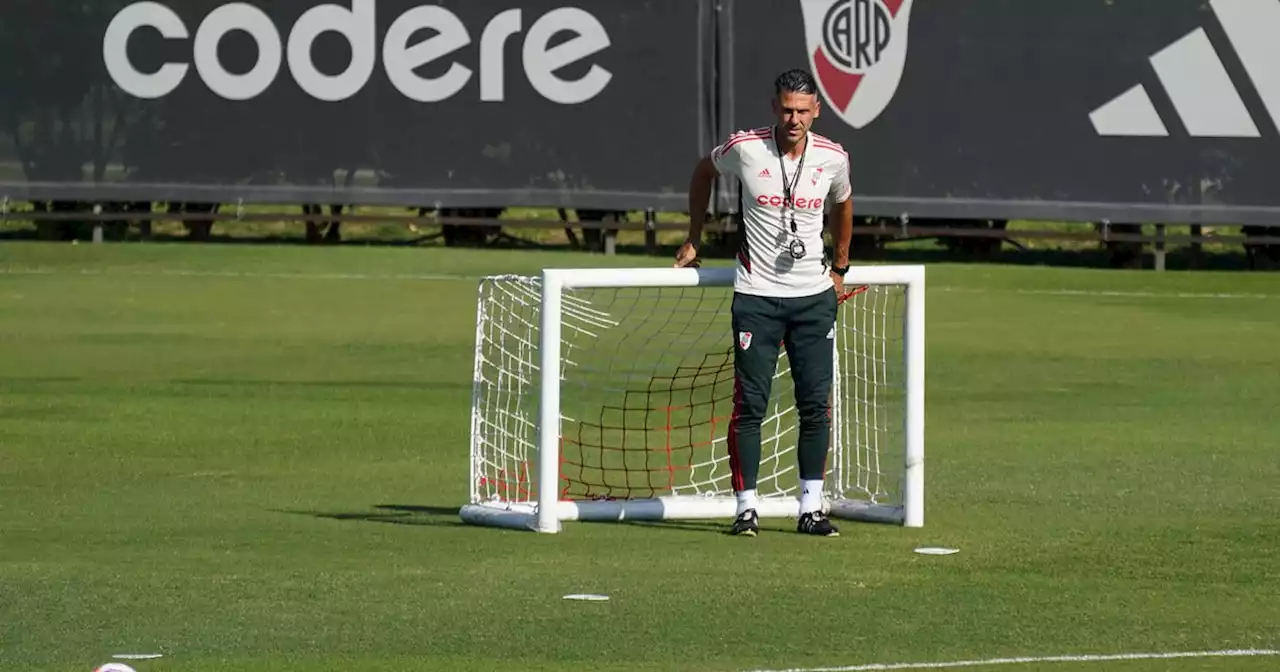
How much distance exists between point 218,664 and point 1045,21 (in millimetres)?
20957

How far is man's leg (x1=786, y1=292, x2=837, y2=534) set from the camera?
11062mm

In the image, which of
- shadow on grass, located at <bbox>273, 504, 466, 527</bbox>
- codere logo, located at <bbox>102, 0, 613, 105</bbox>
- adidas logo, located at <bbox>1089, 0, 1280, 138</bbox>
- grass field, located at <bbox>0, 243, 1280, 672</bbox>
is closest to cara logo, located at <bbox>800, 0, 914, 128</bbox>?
adidas logo, located at <bbox>1089, 0, 1280, 138</bbox>

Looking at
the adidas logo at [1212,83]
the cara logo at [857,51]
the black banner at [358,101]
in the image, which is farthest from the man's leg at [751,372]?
the black banner at [358,101]

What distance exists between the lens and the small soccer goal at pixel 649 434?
1122cm

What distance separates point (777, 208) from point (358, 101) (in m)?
18.8

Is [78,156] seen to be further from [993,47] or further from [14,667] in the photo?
[14,667]

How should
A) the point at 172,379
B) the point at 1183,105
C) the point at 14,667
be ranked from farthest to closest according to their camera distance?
the point at 1183,105, the point at 172,379, the point at 14,667

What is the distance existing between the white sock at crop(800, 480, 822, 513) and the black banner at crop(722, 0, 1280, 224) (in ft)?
55.3

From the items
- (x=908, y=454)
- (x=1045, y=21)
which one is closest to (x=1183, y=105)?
(x=1045, y=21)

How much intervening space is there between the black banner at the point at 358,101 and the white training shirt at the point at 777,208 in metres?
17.5

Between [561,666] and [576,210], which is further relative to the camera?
[576,210]

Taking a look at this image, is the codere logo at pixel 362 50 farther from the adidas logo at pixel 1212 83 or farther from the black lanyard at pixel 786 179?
the black lanyard at pixel 786 179

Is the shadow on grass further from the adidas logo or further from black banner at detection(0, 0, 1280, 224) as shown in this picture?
the adidas logo

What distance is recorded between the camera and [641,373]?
18734mm
